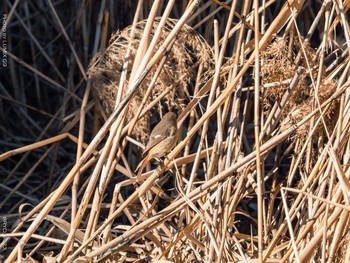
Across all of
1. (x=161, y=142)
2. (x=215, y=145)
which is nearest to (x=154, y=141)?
(x=161, y=142)

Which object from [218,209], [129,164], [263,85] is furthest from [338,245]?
[129,164]

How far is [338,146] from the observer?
8.13 feet

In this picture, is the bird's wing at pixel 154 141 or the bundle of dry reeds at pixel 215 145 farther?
the bird's wing at pixel 154 141

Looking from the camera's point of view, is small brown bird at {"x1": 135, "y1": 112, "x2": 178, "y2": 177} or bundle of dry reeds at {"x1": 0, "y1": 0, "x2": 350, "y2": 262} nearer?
bundle of dry reeds at {"x1": 0, "y1": 0, "x2": 350, "y2": 262}

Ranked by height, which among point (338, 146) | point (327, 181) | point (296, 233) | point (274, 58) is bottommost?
point (296, 233)

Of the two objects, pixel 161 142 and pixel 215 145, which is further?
pixel 161 142

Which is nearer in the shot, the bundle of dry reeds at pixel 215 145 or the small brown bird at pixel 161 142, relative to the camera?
the bundle of dry reeds at pixel 215 145

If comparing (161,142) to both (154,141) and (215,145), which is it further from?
(215,145)

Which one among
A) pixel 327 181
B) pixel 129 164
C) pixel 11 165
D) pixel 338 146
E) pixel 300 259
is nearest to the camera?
pixel 300 259

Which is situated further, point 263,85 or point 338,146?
point 263,85

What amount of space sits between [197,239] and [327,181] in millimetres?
532

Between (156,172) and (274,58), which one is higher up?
(274,58)

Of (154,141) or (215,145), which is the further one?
(154,141)

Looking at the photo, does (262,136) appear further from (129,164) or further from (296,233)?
(129,164)
